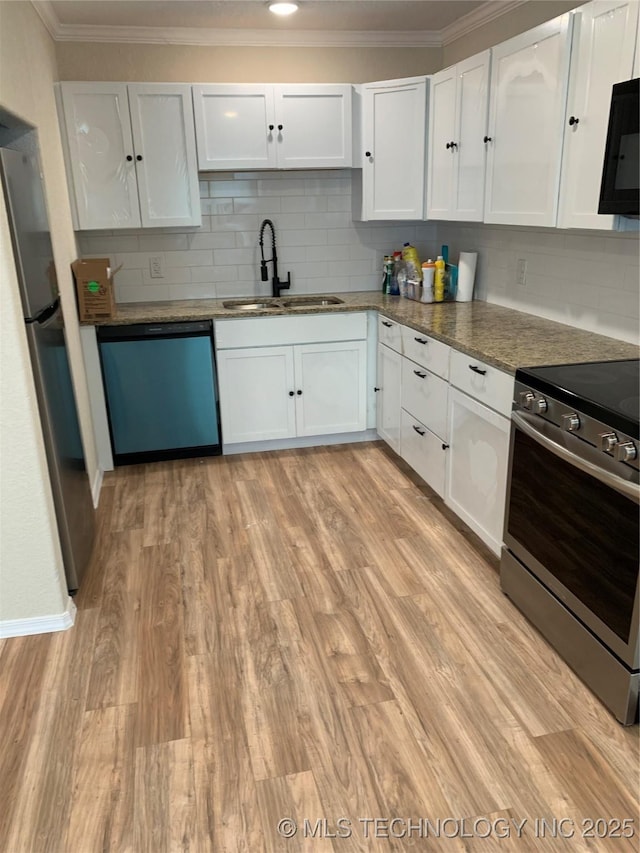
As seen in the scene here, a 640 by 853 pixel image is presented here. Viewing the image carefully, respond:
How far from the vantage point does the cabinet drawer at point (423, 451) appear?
3209 millimetres

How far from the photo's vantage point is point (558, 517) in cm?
213

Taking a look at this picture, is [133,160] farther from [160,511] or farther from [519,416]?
[519,416]

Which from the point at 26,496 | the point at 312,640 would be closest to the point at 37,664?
the point at 26,496

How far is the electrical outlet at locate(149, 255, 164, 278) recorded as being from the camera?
419cm

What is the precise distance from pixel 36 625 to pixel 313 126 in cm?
313

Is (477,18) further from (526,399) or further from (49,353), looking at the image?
(49,353)

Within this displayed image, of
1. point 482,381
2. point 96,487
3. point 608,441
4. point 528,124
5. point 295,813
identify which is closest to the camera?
point 295,813

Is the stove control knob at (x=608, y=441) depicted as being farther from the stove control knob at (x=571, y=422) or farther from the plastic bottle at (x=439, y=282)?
the plastic bottle at (x=439, y=282)

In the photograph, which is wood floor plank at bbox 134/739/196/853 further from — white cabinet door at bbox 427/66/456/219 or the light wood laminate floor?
white cabinet door at bbox 427/66/456/219

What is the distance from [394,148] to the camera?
3.90 metres

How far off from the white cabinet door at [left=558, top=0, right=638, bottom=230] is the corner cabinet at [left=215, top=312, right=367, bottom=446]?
1696 mm

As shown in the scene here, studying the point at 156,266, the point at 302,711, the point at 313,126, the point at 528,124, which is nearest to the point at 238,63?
the point at 313,126

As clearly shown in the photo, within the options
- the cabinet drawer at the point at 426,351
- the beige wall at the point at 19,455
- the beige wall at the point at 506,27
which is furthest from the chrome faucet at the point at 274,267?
the beige wall at the point at 19,455

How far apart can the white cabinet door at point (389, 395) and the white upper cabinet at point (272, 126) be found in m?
1.25
